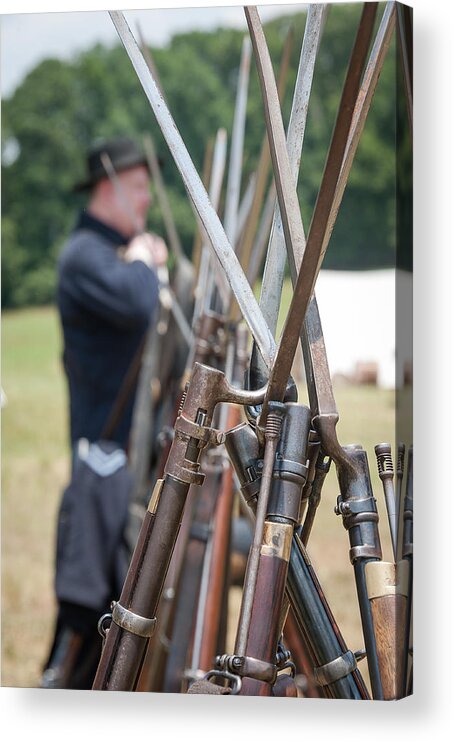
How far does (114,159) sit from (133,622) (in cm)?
191

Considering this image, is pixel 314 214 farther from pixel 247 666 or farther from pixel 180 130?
pixel 180 130

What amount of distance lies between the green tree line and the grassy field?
0.64ft

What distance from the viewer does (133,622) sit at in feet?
2.74

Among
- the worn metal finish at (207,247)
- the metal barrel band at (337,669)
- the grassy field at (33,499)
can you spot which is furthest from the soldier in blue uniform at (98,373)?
the metal barrel band at (337,669)

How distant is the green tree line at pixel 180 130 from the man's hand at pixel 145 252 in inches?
3.0

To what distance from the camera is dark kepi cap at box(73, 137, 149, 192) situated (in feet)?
8.47

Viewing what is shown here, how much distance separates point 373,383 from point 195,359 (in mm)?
280

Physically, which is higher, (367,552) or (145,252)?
(145,252)

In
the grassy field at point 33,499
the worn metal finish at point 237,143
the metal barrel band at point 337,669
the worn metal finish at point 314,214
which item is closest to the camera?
the worn metal finish at point 314,214

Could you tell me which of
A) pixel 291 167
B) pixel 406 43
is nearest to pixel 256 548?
pixel 291 167

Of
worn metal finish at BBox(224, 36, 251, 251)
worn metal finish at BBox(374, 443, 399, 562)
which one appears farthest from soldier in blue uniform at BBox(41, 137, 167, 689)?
worn metal finish at BBox(374, 443, 399, 562)

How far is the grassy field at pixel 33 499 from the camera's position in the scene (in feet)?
6.87

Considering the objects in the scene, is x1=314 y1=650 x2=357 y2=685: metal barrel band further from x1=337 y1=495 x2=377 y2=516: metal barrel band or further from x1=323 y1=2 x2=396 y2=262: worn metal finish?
x1=323 y1=2 x2=396 y2=262: worn metal finish

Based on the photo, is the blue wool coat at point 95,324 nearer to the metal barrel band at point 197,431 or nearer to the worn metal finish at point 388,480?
the worn metal finish at point 388,480
